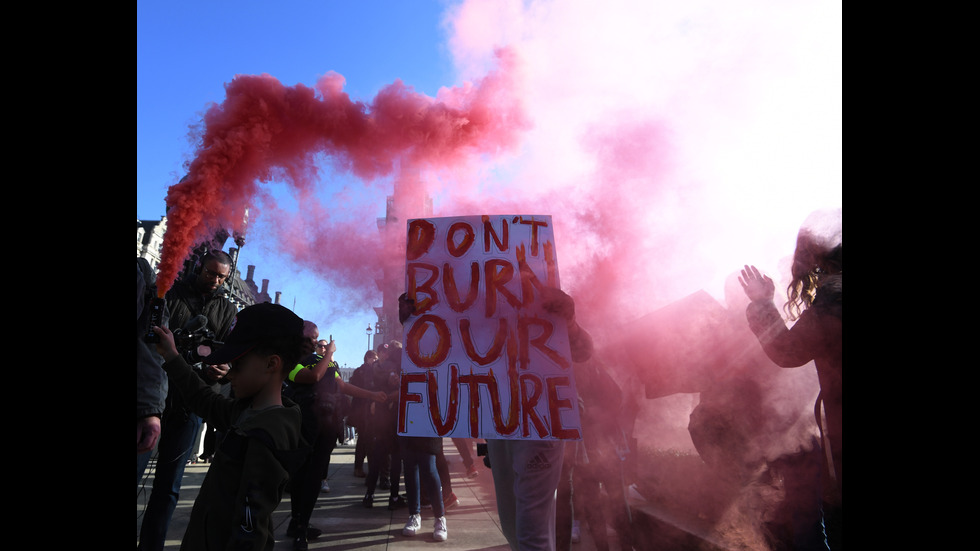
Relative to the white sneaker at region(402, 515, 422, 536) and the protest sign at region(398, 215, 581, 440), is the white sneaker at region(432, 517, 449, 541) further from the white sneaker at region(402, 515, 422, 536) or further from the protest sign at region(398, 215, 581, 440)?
the protest sign at region(398, 215, 581, 440)

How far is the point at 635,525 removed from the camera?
4.13 metres

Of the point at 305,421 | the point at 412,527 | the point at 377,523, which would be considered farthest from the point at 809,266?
the point at 377,523

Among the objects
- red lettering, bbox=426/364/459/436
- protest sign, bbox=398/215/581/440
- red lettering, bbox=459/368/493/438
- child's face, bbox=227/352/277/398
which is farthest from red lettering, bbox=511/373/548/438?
child's face, bbox=227/352/277/398

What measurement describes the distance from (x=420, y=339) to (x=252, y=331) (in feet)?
3.20

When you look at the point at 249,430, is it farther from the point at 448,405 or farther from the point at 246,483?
the point at 448,405

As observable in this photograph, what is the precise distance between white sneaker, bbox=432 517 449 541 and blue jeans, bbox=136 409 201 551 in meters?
1.85

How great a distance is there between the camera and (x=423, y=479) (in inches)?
157

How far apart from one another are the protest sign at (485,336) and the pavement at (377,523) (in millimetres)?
1720

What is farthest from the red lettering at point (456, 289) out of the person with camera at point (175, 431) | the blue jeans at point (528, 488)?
the person with camera at point (175, 431)

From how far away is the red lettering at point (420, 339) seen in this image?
8.56 feet

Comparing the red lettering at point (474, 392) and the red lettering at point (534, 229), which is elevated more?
the red lettering at point (534, 229)

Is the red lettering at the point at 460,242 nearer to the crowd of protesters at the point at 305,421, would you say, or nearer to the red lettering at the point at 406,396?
the crowd of protesters at the point at 305,421
